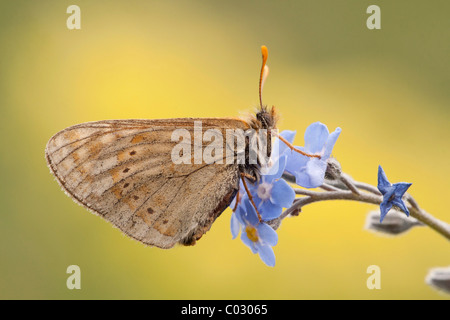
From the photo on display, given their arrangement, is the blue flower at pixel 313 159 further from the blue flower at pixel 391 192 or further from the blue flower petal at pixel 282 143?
the blue flower at pixel 391 192

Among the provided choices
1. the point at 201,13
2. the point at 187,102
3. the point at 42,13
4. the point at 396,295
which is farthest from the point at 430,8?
the point at 42,13

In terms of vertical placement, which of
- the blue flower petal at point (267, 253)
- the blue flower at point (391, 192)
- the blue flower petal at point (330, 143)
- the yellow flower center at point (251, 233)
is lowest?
the blue flower petal at point (267, 253)

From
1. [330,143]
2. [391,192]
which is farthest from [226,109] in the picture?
[391,192]

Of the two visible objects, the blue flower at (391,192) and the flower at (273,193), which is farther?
the flower at (273,193)

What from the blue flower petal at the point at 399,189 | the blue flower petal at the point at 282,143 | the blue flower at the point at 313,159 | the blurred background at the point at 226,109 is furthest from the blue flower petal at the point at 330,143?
the blurred background at the point at 226,109

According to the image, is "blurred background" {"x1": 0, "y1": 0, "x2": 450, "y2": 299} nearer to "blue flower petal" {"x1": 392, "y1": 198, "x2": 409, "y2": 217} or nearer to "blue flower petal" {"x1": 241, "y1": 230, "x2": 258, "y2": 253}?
"blue flower petal" {"x1": 241, "y1": 230, "x2": 258, "y2": 253}
